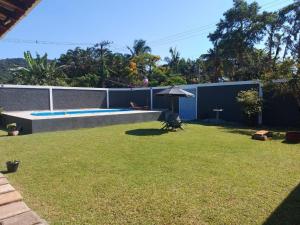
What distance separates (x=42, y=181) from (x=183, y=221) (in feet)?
10.1

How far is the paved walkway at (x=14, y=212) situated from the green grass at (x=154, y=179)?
28cm

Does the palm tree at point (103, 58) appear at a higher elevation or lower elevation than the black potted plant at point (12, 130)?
higher

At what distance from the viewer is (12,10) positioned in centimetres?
327

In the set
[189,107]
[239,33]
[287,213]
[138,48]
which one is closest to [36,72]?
[189,107]

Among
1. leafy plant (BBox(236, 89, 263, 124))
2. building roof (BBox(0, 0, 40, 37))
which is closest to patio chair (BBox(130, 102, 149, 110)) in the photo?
leafy plant (BBox(236, 89, 263, 124))

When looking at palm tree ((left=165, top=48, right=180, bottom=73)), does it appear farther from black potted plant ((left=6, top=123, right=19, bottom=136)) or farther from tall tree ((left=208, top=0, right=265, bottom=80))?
black potted plant ((left=6, top=123, right=19, bottom=136))

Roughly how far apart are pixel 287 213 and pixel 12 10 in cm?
466

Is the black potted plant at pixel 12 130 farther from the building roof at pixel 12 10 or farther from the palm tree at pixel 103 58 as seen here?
the palm tree at pixel 103 58

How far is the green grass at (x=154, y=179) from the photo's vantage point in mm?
3990

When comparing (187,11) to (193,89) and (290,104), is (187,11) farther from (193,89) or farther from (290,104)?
(290,104)

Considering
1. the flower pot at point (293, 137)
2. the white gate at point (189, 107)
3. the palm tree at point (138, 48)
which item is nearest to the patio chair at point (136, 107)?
the white gate at point (189, 107)

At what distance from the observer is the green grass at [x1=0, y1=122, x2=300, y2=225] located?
399 centimetres

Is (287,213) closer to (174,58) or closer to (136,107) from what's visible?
(136,107)

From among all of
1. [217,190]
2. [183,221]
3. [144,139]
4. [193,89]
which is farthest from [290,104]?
[183,221]
